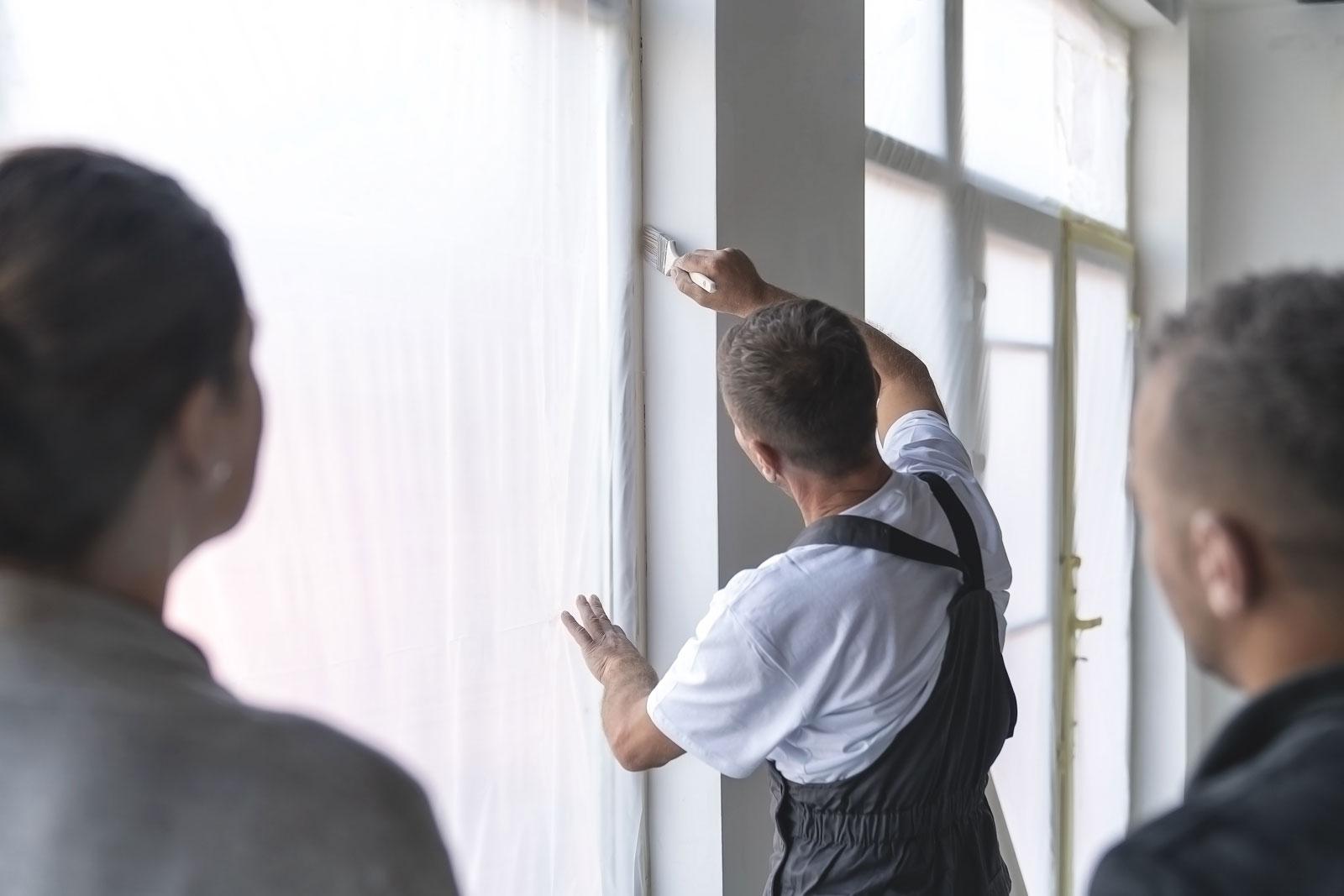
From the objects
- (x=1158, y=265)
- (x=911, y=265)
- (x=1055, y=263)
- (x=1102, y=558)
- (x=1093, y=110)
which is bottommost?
(x=1102, y=558)

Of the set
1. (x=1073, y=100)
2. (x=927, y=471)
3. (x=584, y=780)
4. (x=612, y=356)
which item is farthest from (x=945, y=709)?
(x=1073, y=100)

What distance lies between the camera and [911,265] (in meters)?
2.54

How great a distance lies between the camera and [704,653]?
4.51 ft

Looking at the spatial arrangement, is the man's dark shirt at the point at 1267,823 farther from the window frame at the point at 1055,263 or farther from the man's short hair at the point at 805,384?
the window frame at the point at 1055,263

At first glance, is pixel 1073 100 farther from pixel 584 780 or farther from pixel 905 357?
pixel 584 780

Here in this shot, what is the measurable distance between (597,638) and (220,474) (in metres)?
1.00

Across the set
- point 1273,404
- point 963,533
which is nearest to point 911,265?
point 963,533

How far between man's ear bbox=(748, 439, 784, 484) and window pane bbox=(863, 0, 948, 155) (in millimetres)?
1039

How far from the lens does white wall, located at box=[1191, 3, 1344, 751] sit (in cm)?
432

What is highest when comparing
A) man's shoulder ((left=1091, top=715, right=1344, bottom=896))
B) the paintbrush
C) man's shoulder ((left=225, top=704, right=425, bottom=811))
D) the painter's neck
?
the paintbrush

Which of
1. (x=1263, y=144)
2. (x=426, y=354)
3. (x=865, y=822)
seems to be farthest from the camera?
(x=1263, y=144)

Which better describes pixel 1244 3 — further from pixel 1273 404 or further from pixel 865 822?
pixel 1273 404

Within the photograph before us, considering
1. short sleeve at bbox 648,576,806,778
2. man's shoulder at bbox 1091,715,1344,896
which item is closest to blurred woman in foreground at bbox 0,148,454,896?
man's shoulder at bbox 1091,715,1344,896

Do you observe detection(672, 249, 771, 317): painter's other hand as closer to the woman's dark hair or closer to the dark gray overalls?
the dark gray overalls
